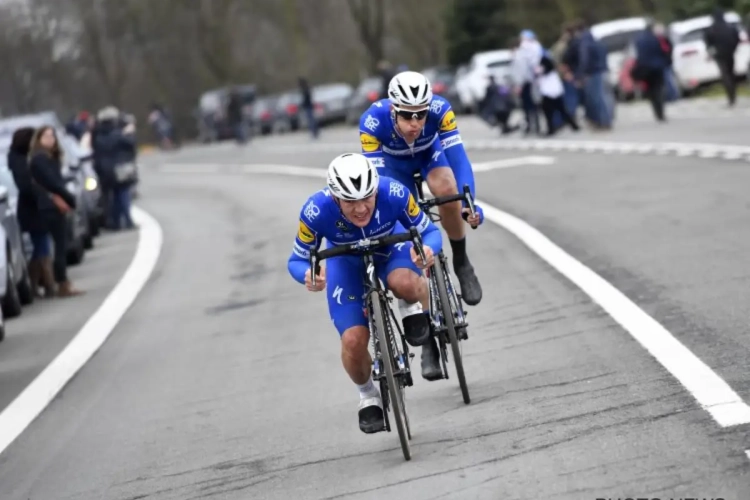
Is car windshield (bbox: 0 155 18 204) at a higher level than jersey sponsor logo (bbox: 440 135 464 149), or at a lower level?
lower

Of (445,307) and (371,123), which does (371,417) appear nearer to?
(445,307)

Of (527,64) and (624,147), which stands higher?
(527,64)

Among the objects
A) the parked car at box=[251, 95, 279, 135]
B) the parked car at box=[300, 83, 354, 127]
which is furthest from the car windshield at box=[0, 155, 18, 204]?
the parked car at box=[251, 95, 279, 135]

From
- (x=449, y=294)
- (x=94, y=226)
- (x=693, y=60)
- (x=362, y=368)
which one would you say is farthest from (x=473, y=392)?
(x=693, y=60)

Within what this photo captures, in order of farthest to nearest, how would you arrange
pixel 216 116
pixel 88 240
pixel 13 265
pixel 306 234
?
pixel 216 116
pixel 88 240
pixel 13 265
pixel 306 234

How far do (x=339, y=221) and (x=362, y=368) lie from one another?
0.76 m

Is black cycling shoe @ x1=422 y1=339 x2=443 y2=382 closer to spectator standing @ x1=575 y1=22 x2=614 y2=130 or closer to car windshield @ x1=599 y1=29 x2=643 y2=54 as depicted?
spectator standing @ x1=575 y1=22 x2=614 y2=130

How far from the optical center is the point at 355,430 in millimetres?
9055

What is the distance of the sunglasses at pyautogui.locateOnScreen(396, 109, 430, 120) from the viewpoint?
9.60 metres

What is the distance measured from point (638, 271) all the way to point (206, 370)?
11.6ft

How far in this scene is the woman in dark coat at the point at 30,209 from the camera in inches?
707

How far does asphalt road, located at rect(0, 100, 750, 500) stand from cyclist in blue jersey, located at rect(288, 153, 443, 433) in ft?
1.41

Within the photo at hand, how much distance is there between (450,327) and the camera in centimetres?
947

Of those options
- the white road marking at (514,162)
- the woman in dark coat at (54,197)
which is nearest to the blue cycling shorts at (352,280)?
the woman in dark coat at (54,197)
